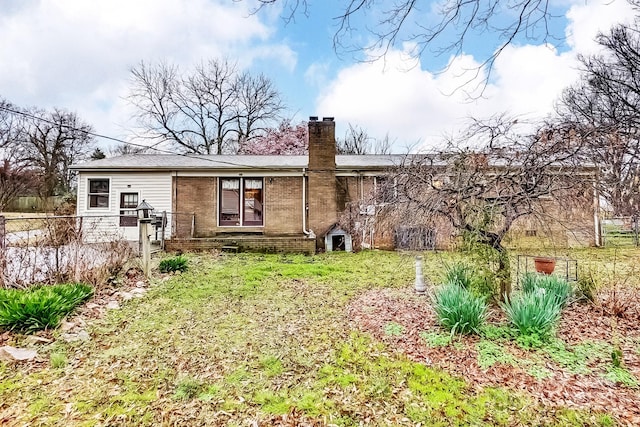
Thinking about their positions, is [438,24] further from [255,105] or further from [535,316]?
[255,105]

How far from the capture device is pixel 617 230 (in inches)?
473

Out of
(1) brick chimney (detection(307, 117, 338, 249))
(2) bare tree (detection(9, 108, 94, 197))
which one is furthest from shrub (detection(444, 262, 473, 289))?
(2) bare tree (detection(9, 108, 94, 197))

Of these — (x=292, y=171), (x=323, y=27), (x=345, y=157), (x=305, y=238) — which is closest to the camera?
(x=323, y=27)

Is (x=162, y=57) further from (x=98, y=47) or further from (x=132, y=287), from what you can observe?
(x=132, y=287)

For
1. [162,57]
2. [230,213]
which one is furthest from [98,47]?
[162,57]

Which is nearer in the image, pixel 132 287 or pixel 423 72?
pixel 423 72

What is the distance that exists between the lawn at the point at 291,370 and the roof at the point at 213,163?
7883 millimetres

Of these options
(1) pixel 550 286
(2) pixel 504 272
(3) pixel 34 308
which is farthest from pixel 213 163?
(1) pixel 550 286

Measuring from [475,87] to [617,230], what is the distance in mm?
13448

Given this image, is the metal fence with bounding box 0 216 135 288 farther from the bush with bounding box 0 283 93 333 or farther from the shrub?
the shrub

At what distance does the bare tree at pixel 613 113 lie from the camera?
4438 mm

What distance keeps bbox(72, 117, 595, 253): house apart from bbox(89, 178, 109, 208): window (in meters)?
0.03

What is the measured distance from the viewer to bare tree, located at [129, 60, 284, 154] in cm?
2372

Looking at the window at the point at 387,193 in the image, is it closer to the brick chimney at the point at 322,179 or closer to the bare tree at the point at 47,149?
the brick chimney at the point at 322,179
